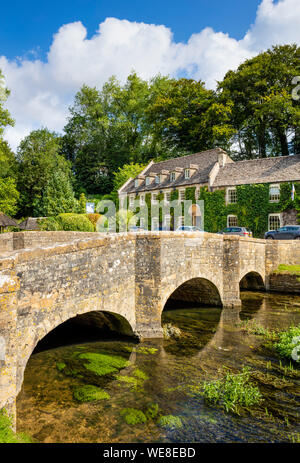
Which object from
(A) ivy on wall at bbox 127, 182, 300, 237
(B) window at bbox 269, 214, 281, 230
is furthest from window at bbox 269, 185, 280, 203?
(B) window at bbox 269, 214, 281, 230

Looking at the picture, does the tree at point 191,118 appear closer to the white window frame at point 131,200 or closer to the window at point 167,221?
the white window frame at point 131,200

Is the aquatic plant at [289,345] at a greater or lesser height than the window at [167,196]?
lesser

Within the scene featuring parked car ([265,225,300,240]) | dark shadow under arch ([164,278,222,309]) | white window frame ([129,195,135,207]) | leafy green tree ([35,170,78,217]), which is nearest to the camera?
dark shadow under arch ([164,278,222,309])

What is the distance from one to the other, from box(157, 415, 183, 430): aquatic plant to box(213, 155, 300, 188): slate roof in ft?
86.7

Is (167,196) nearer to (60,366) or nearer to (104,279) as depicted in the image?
(104,279)

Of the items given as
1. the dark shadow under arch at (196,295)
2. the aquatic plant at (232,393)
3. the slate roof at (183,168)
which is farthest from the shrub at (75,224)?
the aquatic plant at (232,393)

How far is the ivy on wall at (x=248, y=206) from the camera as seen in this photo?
28.9 meters

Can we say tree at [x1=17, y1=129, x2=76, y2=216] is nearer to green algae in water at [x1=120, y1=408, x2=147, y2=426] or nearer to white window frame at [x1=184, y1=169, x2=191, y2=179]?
white window frame at [x1=184, y1=169, x2=191, y2=179]

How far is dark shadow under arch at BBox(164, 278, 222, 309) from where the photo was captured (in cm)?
1550

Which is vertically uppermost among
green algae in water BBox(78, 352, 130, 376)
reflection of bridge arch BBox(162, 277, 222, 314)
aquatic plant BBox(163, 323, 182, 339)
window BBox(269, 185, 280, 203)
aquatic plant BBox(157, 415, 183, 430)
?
window BBox(269, 185, 280, 203)

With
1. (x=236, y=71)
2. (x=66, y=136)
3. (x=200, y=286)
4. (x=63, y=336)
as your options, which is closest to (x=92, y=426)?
(x=63, y=336)

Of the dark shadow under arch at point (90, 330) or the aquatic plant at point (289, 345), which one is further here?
the dark shadow under arch at point (90, 330)

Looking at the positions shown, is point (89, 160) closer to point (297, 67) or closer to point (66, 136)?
point (66, 136)

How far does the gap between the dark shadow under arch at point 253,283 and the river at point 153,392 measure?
9.11 m
